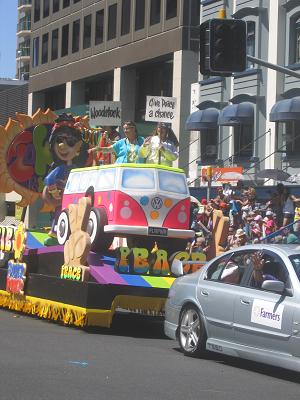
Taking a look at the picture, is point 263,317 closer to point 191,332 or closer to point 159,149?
point 191,332

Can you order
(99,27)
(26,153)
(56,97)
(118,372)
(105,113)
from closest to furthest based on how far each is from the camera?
1. (118,372)
2. (26,153)
3. (105,113)
4. (99,27)
5. (56,97)

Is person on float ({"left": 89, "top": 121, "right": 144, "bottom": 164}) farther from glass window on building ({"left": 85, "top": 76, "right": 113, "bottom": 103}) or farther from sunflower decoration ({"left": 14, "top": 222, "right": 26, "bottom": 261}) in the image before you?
glass window on building ({"left": 85, "top": 76, "right": 113, "bottom": 103})

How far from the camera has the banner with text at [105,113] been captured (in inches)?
928

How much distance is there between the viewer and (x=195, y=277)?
11.2 meters

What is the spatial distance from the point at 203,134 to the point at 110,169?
21575 millimetres

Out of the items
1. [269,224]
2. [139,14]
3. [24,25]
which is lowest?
[269,224]

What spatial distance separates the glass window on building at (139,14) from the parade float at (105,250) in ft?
93.4

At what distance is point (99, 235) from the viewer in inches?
526

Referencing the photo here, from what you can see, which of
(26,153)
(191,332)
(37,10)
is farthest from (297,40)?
(37,10)

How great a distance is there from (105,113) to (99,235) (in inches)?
447

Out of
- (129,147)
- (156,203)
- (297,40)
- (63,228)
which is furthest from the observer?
(297,40)

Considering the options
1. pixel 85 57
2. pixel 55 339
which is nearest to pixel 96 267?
pixel 55 339

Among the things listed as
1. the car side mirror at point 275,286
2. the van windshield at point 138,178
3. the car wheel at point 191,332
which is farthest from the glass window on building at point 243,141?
the car side mirror at point 275,286

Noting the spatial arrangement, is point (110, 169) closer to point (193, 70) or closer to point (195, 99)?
point (195, 99)
